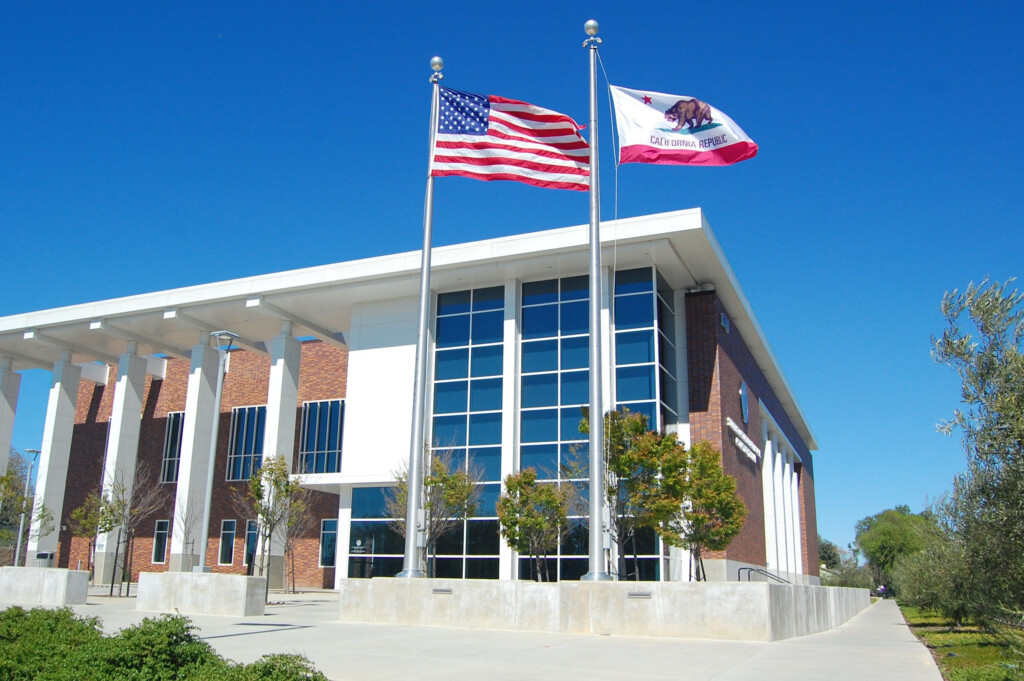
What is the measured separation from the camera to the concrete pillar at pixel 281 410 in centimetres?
3491

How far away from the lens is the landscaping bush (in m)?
8.29

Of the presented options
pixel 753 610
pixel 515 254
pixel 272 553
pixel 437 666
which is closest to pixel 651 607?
pixel 753 610

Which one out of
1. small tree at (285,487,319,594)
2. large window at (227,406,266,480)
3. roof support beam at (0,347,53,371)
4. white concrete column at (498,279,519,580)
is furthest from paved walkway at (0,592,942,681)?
roof support beam at (0,347,53,371)

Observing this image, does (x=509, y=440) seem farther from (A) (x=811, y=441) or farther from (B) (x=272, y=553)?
(A) (x=811, y=441)

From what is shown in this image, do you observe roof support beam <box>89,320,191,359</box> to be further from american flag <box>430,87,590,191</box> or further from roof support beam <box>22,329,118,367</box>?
american flag <box>430,87,590,191</box>

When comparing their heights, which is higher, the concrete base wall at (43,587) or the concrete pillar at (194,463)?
the concrete pillar at (194,463)

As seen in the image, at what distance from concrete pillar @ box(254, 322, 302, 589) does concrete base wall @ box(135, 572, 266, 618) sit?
12538mm

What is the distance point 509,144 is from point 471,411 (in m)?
13.3

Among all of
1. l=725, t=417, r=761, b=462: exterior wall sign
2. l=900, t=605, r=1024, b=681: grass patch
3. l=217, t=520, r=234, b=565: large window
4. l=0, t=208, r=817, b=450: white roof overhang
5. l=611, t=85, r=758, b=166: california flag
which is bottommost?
l=900, t=605, r=1024, b=681: grass patch

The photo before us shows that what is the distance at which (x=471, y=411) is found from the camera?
102 ft

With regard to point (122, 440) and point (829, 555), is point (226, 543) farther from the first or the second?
point (829, 555)

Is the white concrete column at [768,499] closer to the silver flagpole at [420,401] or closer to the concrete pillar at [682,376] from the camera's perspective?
the concrete pillar at [682,376]

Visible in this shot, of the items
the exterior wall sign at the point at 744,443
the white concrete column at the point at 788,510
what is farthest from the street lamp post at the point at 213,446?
the white concrete column at the point at 788,510

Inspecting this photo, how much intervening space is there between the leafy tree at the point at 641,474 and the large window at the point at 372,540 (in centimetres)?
994
